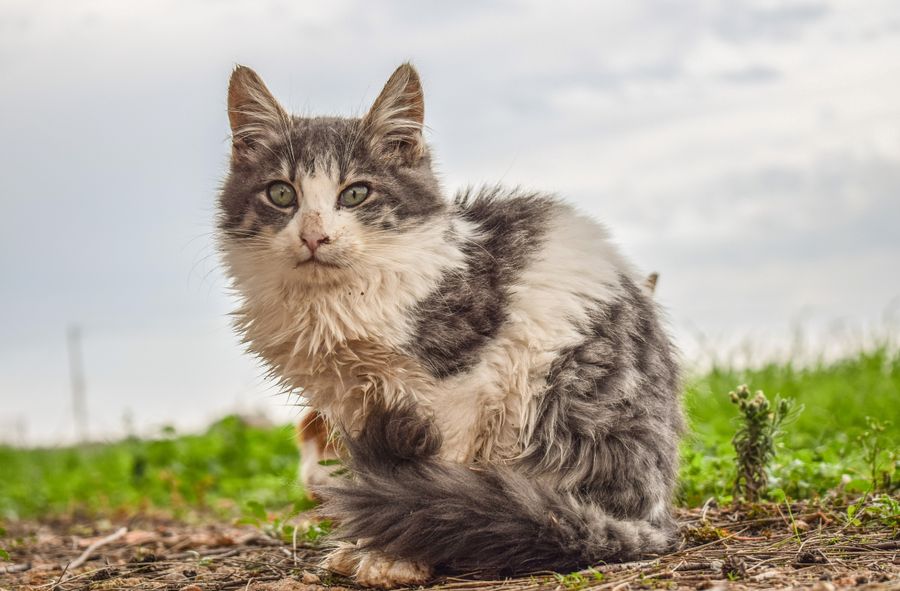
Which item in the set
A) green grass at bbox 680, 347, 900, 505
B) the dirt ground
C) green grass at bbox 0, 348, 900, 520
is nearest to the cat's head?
the dirt ground

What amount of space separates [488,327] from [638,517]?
2.74 feet

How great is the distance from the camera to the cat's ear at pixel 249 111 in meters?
3.42

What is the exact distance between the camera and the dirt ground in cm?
284

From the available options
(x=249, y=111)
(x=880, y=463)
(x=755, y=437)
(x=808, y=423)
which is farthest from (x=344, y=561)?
(x=808, y=423)

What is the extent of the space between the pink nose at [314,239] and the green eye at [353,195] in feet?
0.65

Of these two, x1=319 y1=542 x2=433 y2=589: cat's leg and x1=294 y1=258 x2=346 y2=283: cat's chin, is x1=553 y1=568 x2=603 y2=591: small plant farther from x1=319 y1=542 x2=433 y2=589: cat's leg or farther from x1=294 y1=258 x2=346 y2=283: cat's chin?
x1=294 y1=258 x2=346 y2=283: cat's chin

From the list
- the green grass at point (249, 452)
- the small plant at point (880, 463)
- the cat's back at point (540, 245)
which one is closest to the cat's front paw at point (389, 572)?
the cat's back at point (540, 245)

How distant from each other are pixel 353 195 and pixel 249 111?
0.65 m

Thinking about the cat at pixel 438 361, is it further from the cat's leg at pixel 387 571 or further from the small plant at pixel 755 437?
the small plant at pixel 755 437

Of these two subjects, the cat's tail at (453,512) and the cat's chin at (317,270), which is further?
the cat's chin at (317,270)

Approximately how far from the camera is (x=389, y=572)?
9.88 feet

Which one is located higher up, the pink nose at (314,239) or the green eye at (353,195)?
the green eye at (353,195)

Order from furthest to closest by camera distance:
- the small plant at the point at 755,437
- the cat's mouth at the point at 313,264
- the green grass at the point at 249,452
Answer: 1. the green grass at the point at 249,452
2. the small plant at the point at 755,437
3. the cat's mouth at the point at 313,264

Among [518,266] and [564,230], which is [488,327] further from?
[564,230]
